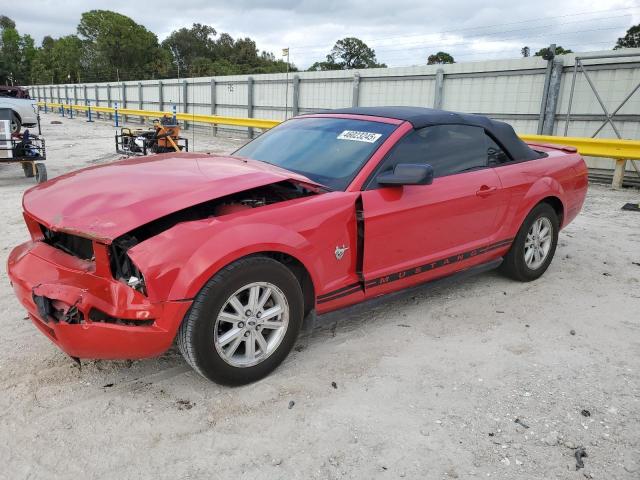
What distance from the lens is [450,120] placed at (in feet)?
13.0

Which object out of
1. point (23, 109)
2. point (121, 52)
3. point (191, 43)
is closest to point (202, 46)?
point (191, 43)

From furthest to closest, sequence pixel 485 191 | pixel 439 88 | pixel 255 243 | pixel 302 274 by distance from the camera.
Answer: pixel 439 88 < pixel 485 191 < pixel 302 274 < pixel 255 243

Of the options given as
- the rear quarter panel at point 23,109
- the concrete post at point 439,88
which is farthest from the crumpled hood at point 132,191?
the concrete post at point 439,88

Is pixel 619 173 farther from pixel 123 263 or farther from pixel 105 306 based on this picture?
pixel 105 306

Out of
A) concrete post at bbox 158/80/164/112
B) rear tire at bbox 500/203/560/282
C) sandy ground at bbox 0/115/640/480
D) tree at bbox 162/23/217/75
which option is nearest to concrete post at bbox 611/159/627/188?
rear tire at bbox 500/203/560/282

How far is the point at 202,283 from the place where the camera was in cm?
250

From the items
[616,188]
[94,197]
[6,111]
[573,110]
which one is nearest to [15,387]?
[94,197]

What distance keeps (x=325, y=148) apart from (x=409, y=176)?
2.53 feet

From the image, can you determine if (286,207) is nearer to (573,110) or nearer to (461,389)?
(461,389)

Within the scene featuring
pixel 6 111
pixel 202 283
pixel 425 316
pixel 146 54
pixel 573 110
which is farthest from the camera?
pixel 146 54

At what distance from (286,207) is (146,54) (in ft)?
304

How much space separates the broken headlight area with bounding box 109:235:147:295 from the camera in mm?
2551

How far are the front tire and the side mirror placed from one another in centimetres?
94

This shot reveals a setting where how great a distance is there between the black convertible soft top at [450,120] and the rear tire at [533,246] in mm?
542
